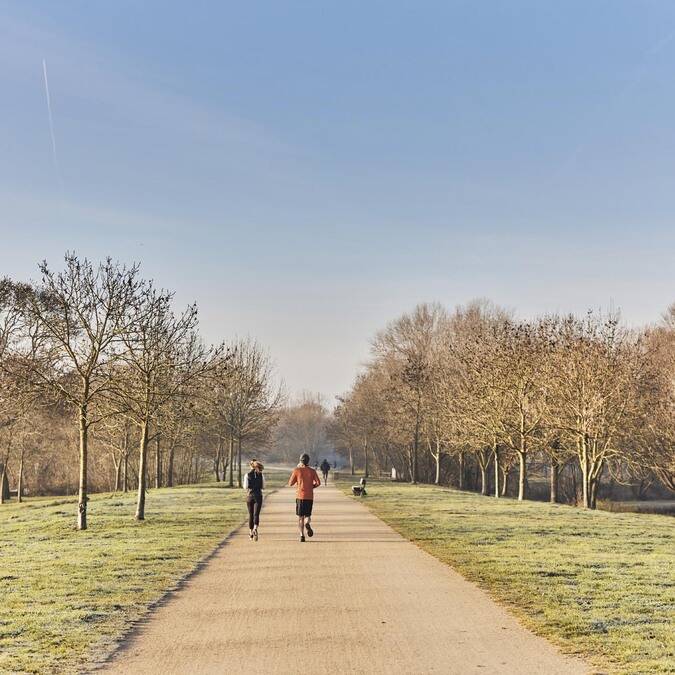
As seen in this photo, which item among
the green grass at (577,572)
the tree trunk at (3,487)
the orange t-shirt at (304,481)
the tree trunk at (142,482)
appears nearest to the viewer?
the green grass at (577,572)

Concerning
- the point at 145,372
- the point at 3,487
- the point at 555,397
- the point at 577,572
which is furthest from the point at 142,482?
the point at 3,487

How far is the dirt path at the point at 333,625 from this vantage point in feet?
24.7

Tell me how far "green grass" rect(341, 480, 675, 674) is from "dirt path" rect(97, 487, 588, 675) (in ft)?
1.56

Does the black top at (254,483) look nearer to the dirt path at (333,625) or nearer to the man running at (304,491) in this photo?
the man running at (304,491)

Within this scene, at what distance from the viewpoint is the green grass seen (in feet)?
28.1

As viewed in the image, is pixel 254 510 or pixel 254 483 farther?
pixel 254 483

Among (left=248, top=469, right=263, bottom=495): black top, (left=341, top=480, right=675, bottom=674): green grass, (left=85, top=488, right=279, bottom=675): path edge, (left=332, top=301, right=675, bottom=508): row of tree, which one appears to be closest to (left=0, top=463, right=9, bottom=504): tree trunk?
(left=332, top=301, right=675, bottom=508): row of tree

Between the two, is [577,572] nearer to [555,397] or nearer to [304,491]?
[304,491]

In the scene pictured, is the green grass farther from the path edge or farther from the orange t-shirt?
the path edge

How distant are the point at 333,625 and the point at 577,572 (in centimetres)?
609

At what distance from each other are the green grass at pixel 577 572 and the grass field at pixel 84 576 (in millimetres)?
4889

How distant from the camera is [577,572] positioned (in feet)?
44.6

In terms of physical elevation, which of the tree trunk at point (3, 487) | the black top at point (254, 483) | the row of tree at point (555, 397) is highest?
the row of tree at point (555, 397)

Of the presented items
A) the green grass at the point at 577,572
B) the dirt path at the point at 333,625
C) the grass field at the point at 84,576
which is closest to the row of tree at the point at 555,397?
the green grass at the point at 577,572
